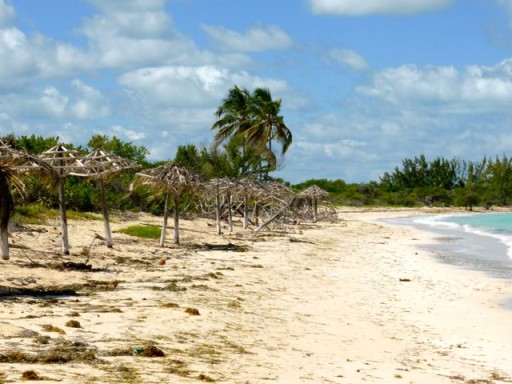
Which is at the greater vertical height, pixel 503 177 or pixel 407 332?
pixel 503 177

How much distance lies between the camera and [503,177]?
4122 inches

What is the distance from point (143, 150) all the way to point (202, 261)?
2737cm

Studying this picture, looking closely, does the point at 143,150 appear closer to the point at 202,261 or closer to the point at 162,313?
the point at 202,261

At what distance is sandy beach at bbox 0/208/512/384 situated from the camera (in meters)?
7.82

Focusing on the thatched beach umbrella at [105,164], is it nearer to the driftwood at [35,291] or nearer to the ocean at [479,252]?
the driftwood at [35,291]

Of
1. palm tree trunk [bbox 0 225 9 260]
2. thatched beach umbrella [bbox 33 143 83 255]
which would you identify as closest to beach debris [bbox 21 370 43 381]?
palm tree trunk [bbox 0 225 9 260]

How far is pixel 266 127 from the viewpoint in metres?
48.9

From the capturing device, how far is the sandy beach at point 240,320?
25.7 feet

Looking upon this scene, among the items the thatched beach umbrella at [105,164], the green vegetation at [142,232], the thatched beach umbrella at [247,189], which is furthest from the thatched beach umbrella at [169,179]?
the thatched beach umbrella at [247,189]

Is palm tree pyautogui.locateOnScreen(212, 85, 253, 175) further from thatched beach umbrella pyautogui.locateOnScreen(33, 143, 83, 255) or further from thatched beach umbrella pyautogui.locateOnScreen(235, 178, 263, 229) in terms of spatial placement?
thatched beach umbrella pyautogui.locateOnScreen(33, 143, 83, 255)

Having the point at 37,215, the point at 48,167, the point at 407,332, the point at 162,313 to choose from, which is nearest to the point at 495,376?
the point at 407,332

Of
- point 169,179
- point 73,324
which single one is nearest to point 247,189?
point 169,179

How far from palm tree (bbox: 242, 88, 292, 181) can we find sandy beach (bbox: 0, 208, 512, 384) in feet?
90.1

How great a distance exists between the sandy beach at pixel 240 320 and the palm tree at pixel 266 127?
2746cm
